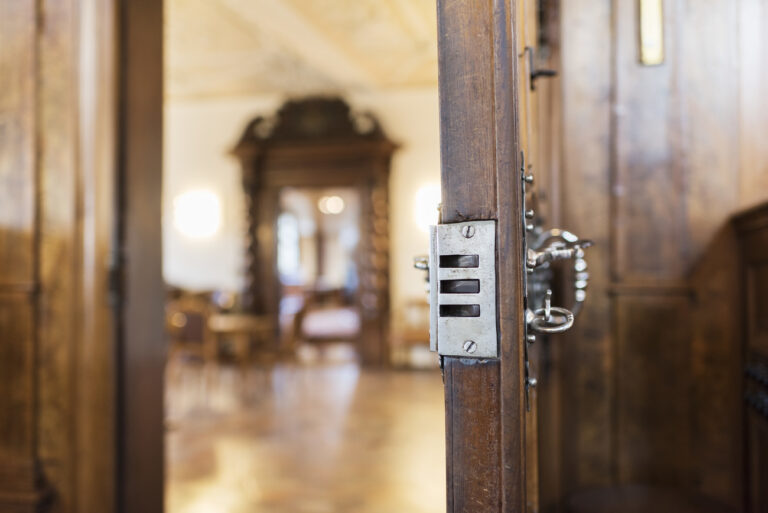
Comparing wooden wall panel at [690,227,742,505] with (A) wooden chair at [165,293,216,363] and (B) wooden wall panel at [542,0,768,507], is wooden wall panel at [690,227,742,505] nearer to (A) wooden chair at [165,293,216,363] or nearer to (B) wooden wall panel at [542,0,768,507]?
(B) wooden wall panel at [542,0,768,507]

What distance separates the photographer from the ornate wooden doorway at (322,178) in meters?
6.82

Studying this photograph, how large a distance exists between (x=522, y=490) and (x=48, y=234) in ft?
5.72

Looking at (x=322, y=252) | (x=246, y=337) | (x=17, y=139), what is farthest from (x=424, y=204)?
(x=322, y=252)

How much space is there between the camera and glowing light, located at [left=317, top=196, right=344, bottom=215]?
1586 centimetres

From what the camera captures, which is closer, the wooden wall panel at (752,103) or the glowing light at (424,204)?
the wooden wall panel at (752,103)

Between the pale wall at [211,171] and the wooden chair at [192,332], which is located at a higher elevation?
the pale wall at [211,171]

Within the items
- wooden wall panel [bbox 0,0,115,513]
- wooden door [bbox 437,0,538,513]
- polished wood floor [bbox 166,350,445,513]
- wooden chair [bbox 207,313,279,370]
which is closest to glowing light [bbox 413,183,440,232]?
polished wood floor [bbox 166,350,445,513]

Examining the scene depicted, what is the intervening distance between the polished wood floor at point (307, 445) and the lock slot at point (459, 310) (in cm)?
224

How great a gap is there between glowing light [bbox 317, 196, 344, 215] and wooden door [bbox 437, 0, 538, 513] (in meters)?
15.1

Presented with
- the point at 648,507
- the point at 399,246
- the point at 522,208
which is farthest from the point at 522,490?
the point at 399,246

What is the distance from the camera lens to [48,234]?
6.09ft

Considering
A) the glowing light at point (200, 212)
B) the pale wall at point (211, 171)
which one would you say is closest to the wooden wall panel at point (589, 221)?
the pale wall at point (211, 171)

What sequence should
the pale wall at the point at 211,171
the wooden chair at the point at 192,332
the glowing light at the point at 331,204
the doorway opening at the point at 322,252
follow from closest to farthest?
1. the wooden chair at the point at 192,332
2. the pale wall at the point at 211,171
3. the doorway opening at the point at 322,252
4. the glowing light at the point at 331,204

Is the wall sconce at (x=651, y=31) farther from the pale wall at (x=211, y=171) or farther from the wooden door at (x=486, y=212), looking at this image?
the pale wall at (x=211, y=171)
